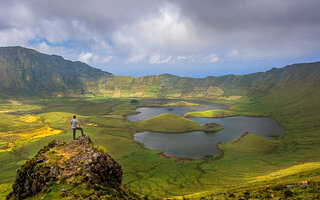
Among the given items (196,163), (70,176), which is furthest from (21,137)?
(70,176)

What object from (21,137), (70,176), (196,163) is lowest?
(196,163)

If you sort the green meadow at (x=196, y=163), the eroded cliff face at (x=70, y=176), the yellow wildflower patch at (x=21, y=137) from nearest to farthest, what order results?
1. the eroded cliff face at (x=70, y=176)
2. the green meadow at (x=196, y=163)
3. the yellow wildflower patch at (x=21, y=137)

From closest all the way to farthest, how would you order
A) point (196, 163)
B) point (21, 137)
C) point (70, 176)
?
point (70, 176)
point (196, 163)
point (21, 137)

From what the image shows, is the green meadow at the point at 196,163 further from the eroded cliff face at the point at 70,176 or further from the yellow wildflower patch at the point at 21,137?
the eroded cliff face at the point at 70,176

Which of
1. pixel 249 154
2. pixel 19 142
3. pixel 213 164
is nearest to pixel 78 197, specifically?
pixel 213 164

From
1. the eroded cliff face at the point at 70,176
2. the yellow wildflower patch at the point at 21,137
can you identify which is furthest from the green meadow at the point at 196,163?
the eroded cliff face at the point at 70,176

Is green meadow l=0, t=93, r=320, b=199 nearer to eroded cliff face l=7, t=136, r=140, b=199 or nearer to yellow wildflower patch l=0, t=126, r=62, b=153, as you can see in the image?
yellow wildflower patch l=0, t=126, r=62, b=153

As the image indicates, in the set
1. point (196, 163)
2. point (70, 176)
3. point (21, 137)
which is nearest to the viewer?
point (70, 176)

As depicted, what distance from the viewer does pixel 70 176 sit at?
102ft

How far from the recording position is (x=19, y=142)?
169000mm

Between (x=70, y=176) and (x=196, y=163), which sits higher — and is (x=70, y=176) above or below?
above

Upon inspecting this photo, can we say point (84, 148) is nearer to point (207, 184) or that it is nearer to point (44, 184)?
point (44, 184)

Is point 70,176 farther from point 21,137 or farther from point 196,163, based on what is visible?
point 21,137

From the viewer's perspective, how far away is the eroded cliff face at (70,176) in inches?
1156
